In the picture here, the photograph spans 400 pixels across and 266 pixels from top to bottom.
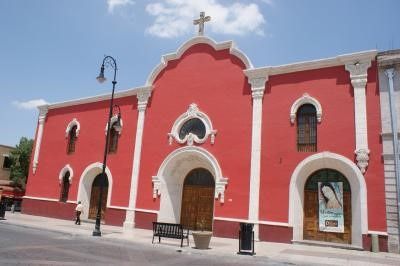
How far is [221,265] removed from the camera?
31.8ft

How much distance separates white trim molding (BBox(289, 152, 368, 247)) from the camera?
46.3 feet

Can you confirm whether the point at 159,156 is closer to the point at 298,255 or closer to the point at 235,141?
the point at 235,141

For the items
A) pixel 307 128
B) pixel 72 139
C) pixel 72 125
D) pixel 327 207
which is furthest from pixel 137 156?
pixel 327 207

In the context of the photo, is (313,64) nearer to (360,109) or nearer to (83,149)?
(360,109)

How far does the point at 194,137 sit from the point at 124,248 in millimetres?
8046

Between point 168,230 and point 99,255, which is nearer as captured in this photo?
point 99,255

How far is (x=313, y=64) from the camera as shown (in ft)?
53.9

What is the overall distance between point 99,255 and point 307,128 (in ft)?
34.5

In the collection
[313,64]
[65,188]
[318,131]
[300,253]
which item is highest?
[313,64]

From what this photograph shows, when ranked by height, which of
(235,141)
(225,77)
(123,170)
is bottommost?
(123,170)

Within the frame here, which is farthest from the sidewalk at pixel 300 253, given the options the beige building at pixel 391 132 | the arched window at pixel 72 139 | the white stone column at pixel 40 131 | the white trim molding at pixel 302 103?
the white stone column at pixel 40 131

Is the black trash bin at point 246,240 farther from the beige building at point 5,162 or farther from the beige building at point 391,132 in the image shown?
the beige building at point 5,162

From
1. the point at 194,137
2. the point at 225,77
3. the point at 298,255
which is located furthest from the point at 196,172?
the point at 298,255

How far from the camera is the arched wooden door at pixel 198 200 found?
Result: 1862cm
